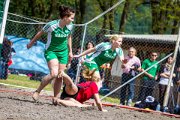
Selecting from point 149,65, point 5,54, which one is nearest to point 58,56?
point 149,65

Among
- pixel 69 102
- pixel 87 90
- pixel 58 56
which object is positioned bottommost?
pixel 69 102

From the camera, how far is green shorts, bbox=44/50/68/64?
964 cm

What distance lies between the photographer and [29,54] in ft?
65.9

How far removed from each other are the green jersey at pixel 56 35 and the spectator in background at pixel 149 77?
4.58 m

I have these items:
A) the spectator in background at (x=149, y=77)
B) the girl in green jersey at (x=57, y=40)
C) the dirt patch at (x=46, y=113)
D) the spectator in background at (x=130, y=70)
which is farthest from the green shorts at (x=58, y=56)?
the spectator in background at (x=149, y=77)

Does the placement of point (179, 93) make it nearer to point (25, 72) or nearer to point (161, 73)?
point (161, 73)

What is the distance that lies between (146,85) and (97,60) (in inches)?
162

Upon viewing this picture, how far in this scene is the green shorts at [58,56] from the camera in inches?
380

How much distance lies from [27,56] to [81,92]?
10263 millimetres

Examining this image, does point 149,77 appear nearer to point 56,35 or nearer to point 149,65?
point 149,65

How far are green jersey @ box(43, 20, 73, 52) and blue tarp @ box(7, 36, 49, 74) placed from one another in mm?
10214

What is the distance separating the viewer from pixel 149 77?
1403 centimetres

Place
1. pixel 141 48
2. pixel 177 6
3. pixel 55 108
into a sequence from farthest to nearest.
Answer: pixel 177 6 → pixel 141 48 → pixel 55 108

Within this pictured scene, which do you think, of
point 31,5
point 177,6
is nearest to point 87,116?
point 177,6
